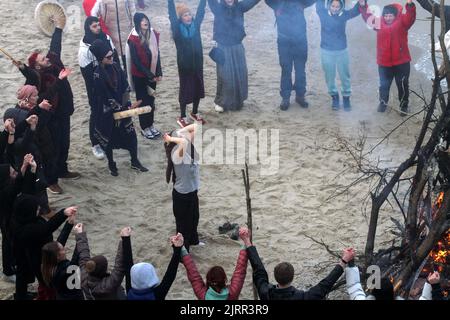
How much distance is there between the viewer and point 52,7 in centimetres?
852

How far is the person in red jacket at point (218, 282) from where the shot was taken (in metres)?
4.95

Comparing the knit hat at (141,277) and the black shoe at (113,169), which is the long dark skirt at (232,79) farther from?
the knit hat at (141,277)

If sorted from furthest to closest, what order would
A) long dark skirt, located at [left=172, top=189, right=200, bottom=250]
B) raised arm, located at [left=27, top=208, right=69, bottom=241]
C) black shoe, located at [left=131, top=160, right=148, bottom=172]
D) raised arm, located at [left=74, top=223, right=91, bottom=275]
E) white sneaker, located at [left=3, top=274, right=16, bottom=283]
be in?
black shoe, located at [left=131, top=160, right=148, bottom=172] → long dark skirt, located at [left=172, top=189, right=200, bottom=250] → white sneaker, located at [left=3, top=274, right=16, bottom=283] → raised arm, located at [left=27, top=208, right=69, bottom=241] → raised arm, located at [left=74, top=223, right=91, bottom=275]

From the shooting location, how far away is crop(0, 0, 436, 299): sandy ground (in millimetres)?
7242

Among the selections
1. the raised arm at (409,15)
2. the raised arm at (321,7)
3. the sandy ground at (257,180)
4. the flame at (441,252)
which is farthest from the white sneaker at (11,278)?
the raised arm at (409,15)

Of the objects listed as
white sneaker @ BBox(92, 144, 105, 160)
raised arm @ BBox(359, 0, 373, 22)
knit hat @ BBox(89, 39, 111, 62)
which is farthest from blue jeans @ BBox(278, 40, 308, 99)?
knit hat @ BBox(89, 39, 111, 62)

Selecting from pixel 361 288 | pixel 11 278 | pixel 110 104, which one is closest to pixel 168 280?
pixel 361 288

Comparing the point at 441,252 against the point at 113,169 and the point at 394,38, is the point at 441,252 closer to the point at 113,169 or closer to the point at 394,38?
the point at 113,169

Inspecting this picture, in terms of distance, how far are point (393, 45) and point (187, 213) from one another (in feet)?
13.8

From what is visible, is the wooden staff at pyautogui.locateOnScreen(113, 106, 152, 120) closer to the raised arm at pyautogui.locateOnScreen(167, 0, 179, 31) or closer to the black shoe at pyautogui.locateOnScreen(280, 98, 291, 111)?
the raised arm at pyautogui.locateOnScreen(167, 0, 179, 31)

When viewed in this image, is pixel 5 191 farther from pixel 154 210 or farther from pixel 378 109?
pixel 378 109

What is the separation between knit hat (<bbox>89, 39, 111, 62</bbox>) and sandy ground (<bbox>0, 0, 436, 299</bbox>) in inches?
56.1

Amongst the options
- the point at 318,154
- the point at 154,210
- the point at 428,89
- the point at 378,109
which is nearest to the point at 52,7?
the point at 154,210

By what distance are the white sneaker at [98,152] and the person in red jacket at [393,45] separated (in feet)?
12.2
